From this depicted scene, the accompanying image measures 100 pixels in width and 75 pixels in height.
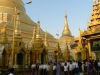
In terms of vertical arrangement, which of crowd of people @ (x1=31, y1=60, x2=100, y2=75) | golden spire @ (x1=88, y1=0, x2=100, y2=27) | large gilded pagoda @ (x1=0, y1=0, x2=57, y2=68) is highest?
golden spire @ (x1=88, y1=0, x2=100, y2=27)

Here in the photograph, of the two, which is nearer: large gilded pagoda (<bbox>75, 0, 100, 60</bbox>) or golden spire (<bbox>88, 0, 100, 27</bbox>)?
large gilded pagoda (<bbox>75, 0, 100, 60</bbox>)

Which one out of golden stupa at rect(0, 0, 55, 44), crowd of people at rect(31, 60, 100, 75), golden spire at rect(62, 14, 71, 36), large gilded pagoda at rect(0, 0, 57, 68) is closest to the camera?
crowd of people at rect(31, 60, 100, 75)

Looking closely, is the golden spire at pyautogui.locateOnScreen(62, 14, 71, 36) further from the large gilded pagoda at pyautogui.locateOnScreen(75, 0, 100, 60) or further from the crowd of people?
the crowd of people

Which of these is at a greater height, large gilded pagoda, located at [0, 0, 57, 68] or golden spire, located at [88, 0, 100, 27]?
golden spire, located at [88, 0, 100, 27]

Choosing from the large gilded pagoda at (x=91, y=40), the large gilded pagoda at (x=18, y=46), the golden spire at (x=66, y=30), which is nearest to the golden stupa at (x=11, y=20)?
the large gilded pagoda at (x=18, y=46)

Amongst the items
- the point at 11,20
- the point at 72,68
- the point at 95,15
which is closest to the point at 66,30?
the point at 11,20

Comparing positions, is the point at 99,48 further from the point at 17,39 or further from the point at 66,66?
the point at 17,39

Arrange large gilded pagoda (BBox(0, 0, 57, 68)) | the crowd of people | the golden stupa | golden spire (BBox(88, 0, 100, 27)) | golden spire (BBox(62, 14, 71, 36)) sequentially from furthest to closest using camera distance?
golden spire (BBox(62, 14, 71, 36)), the golden stupa, golden spire (BBox(88, 0, 100, 27)), large gilded pagoda (BBox(0, 0, 57, 68)), the crowd of people

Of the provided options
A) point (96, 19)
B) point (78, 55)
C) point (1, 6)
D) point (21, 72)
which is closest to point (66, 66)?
point (21, 72)

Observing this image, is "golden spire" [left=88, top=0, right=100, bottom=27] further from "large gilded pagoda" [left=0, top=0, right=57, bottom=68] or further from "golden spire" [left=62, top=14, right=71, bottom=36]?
"golden spire" [left=62, top=14, right=71, bottom=36]

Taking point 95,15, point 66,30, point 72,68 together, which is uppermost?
point 66,30

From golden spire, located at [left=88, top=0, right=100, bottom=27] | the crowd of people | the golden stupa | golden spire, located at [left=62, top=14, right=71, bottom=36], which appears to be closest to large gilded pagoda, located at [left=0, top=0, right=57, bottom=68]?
the golden stupa

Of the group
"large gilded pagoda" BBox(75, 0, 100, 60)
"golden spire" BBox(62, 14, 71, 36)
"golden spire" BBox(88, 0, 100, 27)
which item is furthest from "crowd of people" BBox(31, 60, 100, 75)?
"golden spire" BBox(62, 14, 71, 36)

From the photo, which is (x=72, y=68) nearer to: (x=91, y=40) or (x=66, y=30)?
(x=91, y=40)
